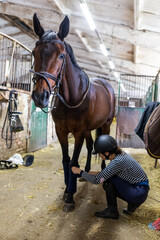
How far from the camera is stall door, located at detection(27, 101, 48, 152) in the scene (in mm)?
5090

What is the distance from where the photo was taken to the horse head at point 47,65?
1.60 metres

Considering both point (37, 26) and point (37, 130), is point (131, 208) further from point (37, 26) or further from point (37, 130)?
point (37, 130)

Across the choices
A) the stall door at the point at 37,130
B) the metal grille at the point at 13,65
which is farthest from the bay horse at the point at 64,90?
the stall door at the point at 37,130

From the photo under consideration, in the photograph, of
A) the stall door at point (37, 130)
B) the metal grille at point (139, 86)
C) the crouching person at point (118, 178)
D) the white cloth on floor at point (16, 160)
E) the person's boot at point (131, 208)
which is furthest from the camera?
the metal grille at point (139, 86)

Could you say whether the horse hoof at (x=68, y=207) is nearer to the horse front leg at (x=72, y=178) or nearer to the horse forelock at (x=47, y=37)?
the horse front leg at (x=72, y=178)

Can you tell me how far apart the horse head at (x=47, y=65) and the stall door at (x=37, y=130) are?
333 cm

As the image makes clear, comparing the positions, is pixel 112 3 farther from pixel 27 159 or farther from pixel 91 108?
pixel 27 159

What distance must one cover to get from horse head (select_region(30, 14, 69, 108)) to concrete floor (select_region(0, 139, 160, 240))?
3.61 ft

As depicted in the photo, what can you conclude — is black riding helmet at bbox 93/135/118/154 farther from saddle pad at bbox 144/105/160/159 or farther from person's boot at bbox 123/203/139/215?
person's boot at bbox 123/203/139/215

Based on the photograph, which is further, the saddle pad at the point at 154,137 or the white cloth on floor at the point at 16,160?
the white cloth on floor at the point at 16,160

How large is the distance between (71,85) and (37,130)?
362 cm

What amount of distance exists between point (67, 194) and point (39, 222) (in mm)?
516

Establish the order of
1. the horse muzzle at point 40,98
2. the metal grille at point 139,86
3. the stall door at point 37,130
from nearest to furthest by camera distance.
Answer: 1. the horse muzzle at point 40,98
2. the stall door at point 37,130
3. the metal grille at point 139,86

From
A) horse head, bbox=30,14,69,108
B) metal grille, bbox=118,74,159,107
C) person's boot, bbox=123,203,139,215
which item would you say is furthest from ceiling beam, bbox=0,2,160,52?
person's boot, bbox=123,203,139,215
